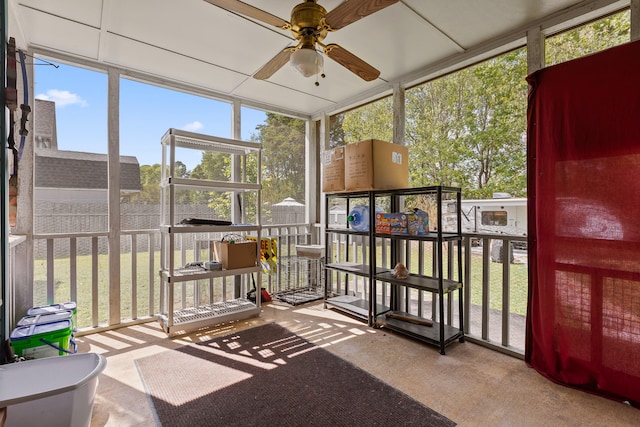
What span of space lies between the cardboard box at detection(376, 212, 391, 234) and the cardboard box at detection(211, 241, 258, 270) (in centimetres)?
133

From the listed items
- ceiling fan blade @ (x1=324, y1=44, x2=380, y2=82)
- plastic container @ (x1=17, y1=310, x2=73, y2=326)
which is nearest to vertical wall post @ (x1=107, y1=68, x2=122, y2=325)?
plastic container @ (x1=17, y1=310, x2=73, y2=326)

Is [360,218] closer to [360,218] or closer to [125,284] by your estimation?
[360,218]

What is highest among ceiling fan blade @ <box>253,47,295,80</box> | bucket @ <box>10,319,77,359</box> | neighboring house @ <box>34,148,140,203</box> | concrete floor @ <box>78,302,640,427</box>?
ceiling fan blade @ <box>253,47,295,80</box>

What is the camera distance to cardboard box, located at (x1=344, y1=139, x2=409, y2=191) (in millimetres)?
2787

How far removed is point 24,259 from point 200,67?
2.25m

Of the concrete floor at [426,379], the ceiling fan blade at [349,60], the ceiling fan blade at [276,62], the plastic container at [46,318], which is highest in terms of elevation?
the ceiling fan blade at [276,62]

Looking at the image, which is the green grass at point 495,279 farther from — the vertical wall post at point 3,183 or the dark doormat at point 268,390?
the vertical wall post at point 3,183

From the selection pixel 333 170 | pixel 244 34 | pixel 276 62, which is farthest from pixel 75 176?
pixel 333 170

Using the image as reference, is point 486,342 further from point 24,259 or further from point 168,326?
point 24,259

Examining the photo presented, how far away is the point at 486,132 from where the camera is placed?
2672mm

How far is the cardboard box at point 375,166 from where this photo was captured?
9.14 feet

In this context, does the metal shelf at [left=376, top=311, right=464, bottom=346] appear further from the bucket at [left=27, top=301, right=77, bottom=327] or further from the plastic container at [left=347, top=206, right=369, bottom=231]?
the bucket at [left=27, top=301, right=77, bottom=327]

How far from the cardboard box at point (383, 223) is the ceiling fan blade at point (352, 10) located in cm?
164

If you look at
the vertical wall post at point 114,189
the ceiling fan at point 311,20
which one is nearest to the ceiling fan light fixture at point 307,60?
the ceiling fan at point 311,20
